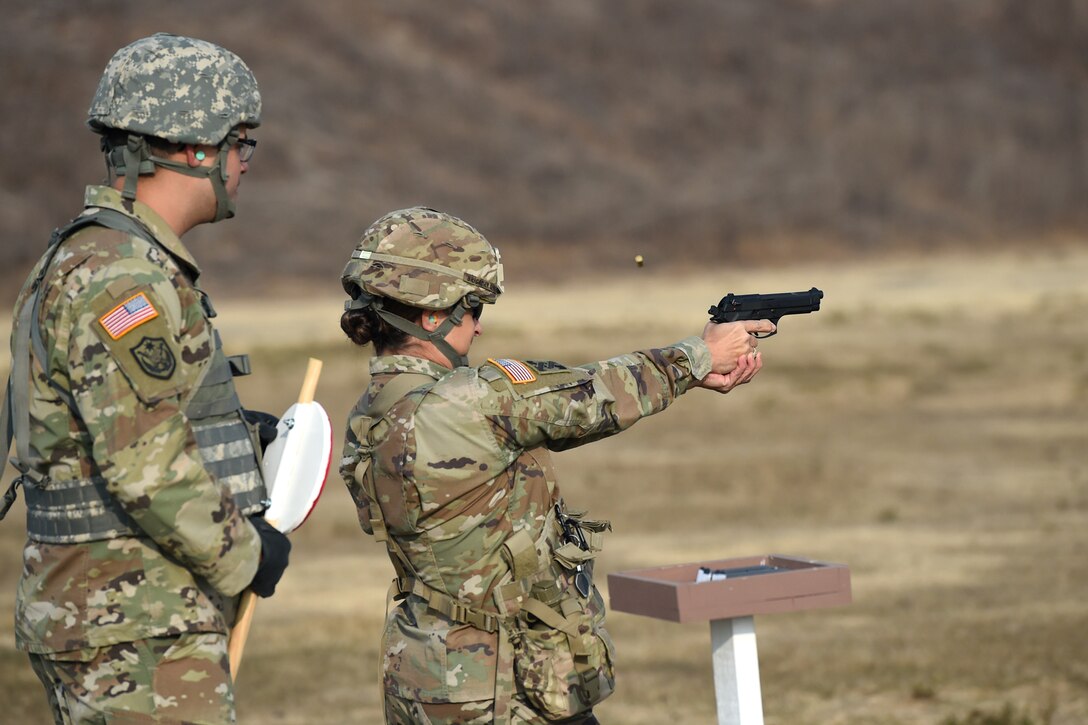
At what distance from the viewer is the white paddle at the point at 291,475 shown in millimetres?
3744

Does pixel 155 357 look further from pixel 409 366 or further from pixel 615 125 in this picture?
pixel 615 125

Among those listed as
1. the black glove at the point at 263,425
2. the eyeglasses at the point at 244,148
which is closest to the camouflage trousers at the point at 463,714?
the black glove at the point at 263,425

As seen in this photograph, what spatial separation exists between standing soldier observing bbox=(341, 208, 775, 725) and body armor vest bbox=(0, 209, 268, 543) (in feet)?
1.32

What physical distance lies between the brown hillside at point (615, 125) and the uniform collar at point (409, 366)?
182 feet

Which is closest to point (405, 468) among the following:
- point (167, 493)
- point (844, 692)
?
point (167, 493)

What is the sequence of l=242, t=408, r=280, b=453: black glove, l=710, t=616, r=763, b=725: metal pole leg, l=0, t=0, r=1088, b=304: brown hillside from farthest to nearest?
l=0, t=0, r=1088, b=304: brown hillside → l=710, t=616, r=763, b=725: metal pole leg → l=242, t=408, r=280, b=453: black glove

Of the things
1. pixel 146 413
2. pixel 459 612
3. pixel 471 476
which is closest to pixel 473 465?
pixel 471 476

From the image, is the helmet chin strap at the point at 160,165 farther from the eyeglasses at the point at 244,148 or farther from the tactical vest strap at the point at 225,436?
the tactical vest strap at the point at 225,436

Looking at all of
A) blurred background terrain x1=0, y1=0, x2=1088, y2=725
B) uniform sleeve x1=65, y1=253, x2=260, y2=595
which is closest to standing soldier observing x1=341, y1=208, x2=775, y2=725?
uniform sleeve x1=65, y1=253, x2=260, y2=595

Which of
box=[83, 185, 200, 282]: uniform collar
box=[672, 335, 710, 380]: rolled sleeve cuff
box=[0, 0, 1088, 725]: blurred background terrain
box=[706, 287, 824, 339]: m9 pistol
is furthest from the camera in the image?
box=[0, 0, 1088, 725]: blurred background terrain

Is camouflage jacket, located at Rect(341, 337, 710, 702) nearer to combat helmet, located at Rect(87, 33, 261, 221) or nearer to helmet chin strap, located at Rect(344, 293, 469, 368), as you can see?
helmet chin strap, located at Rect(344, 293, 469, 368)

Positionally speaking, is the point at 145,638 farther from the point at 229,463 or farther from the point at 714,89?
the point at 714,89

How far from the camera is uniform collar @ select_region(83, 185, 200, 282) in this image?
141 inches

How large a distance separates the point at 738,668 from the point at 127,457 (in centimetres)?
184
